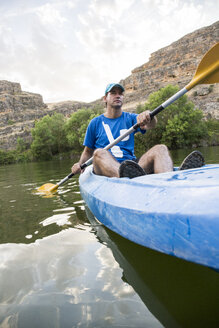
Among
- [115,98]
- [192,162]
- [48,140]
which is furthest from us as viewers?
[48,140]

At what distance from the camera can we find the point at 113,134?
2.98 m

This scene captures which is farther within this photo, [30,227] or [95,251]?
[30,227]

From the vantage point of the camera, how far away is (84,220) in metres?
2.50

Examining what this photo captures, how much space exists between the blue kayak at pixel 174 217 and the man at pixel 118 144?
2.75 feet

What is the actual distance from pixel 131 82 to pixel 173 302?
233 ft

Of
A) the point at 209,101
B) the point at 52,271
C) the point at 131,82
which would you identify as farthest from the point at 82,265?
the point at 131,82

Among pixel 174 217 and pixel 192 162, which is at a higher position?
pixel 192 162

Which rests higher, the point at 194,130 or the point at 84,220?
the point at 194,130

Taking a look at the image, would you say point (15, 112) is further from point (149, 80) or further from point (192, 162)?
point (192, 162)

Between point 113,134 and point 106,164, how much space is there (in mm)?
759

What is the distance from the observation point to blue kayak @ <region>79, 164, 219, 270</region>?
0.88 m

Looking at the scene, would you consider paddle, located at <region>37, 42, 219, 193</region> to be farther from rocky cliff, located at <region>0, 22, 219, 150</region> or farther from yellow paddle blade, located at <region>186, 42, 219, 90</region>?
rocky cliff, located at <region>0, 22, 219, 150</region>

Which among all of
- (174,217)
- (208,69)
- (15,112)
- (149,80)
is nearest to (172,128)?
(208,69)

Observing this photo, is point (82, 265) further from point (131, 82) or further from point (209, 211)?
point (131, 82)
